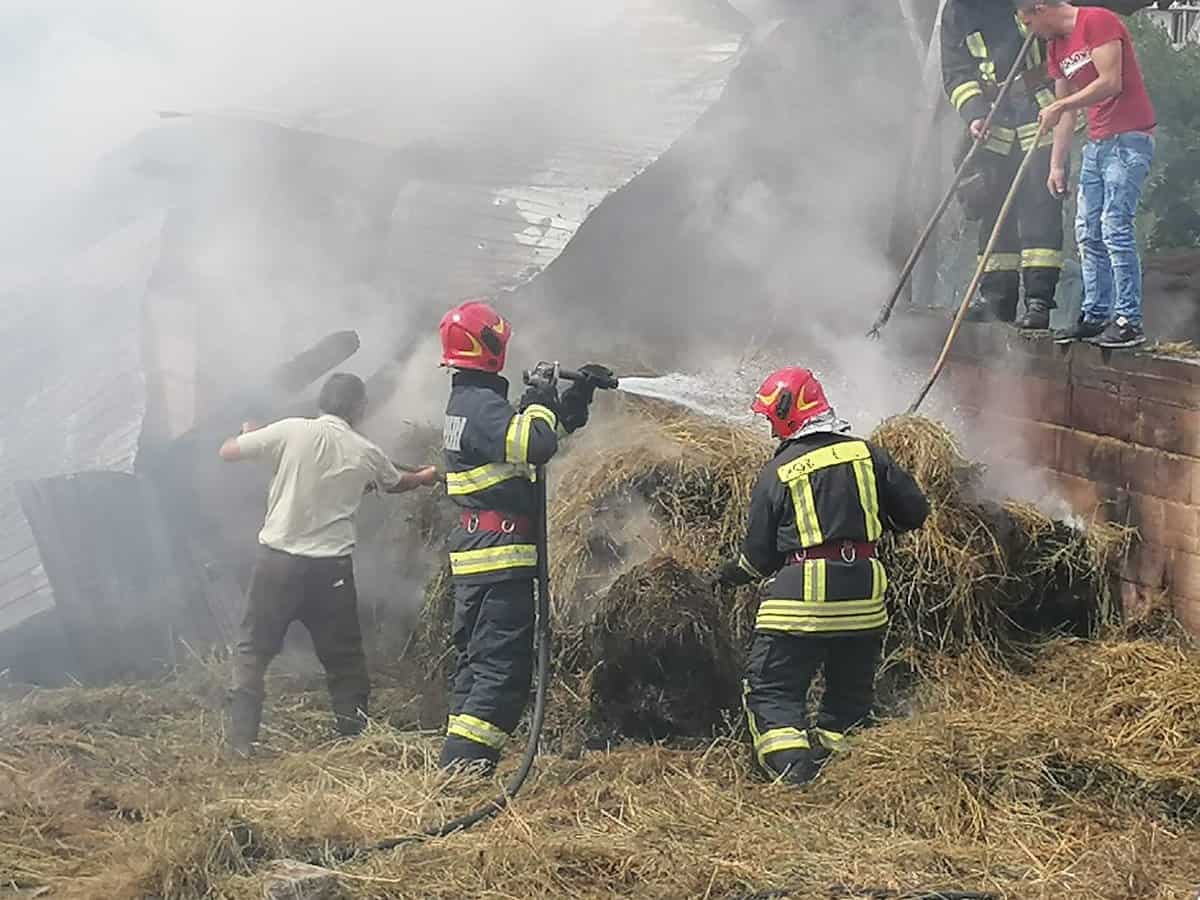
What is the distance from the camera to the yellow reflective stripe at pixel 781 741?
15.9ft

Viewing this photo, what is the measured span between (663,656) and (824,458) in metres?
1.04

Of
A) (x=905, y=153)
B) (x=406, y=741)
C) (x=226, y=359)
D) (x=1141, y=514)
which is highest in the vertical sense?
(x=905, y=153)

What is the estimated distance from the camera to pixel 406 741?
549cm

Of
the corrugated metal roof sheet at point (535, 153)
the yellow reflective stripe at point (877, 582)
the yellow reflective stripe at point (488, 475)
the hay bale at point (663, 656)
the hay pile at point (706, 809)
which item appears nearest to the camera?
the hay pile at point (706, 809)

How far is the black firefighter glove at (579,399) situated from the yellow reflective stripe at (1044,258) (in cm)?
243

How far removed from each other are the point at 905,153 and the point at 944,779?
5.73 m

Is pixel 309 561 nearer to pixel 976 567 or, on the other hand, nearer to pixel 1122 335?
pixel 976 567

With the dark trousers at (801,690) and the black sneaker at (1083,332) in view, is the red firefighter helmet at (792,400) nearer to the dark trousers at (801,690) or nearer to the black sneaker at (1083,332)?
the dark trousers at (801,690)

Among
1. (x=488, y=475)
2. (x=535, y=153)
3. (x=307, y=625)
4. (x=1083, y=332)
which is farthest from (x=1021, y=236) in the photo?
(x=307, y=625)

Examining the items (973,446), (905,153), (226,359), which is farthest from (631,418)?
(905,153)

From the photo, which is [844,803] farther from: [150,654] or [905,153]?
[905,153]

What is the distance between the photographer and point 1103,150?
5836 millimetres

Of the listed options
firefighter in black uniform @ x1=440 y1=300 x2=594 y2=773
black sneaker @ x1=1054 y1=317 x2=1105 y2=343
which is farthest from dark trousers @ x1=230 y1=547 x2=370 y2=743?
black sneaker @ x1=1054 y1=317 x2=1105 y2=343

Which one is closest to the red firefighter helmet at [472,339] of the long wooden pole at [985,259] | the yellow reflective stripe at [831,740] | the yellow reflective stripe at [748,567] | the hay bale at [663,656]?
the hay bale at [663,656]
